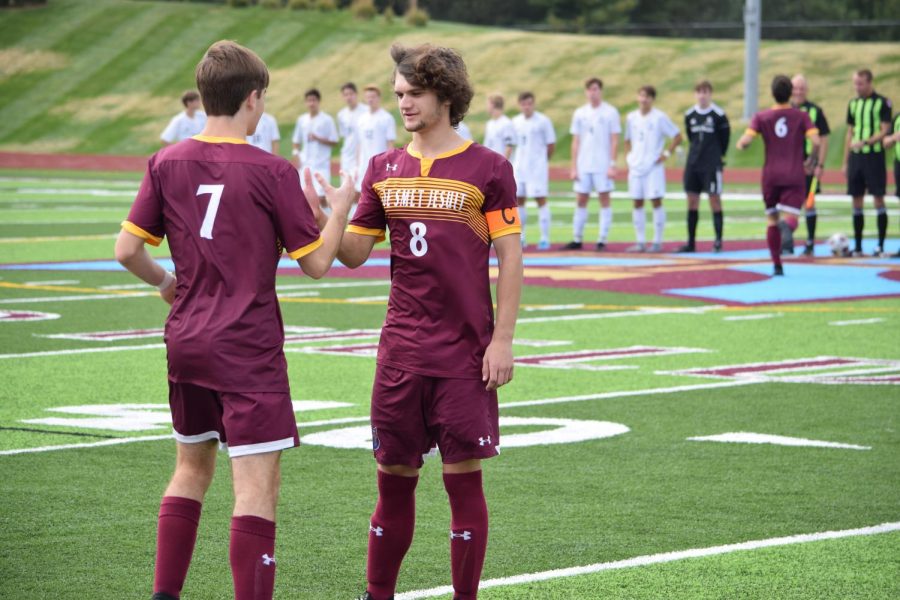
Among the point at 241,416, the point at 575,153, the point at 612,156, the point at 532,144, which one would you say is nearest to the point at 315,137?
the point at 532,144

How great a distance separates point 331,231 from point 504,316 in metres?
0.63

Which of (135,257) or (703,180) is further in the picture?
(703,180)

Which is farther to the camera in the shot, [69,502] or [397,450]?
[69,502]

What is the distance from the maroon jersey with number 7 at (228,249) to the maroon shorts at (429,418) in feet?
1.55

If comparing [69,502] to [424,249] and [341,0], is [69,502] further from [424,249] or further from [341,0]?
[341,0]

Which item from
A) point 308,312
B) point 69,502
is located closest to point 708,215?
point 308,312

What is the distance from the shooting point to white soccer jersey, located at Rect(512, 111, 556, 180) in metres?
24.7

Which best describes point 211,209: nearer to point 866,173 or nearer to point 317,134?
point 866,173

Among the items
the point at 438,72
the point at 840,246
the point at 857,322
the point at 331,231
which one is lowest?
the point at 840,246

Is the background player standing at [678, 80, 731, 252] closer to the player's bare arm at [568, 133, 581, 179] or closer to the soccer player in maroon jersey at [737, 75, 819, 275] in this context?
the player's bare arm at [568, 133, 581, 179]

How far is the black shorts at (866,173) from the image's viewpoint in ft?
73.1

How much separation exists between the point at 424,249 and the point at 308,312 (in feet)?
33.9

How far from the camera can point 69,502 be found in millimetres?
7258

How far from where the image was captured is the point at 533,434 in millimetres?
9172
